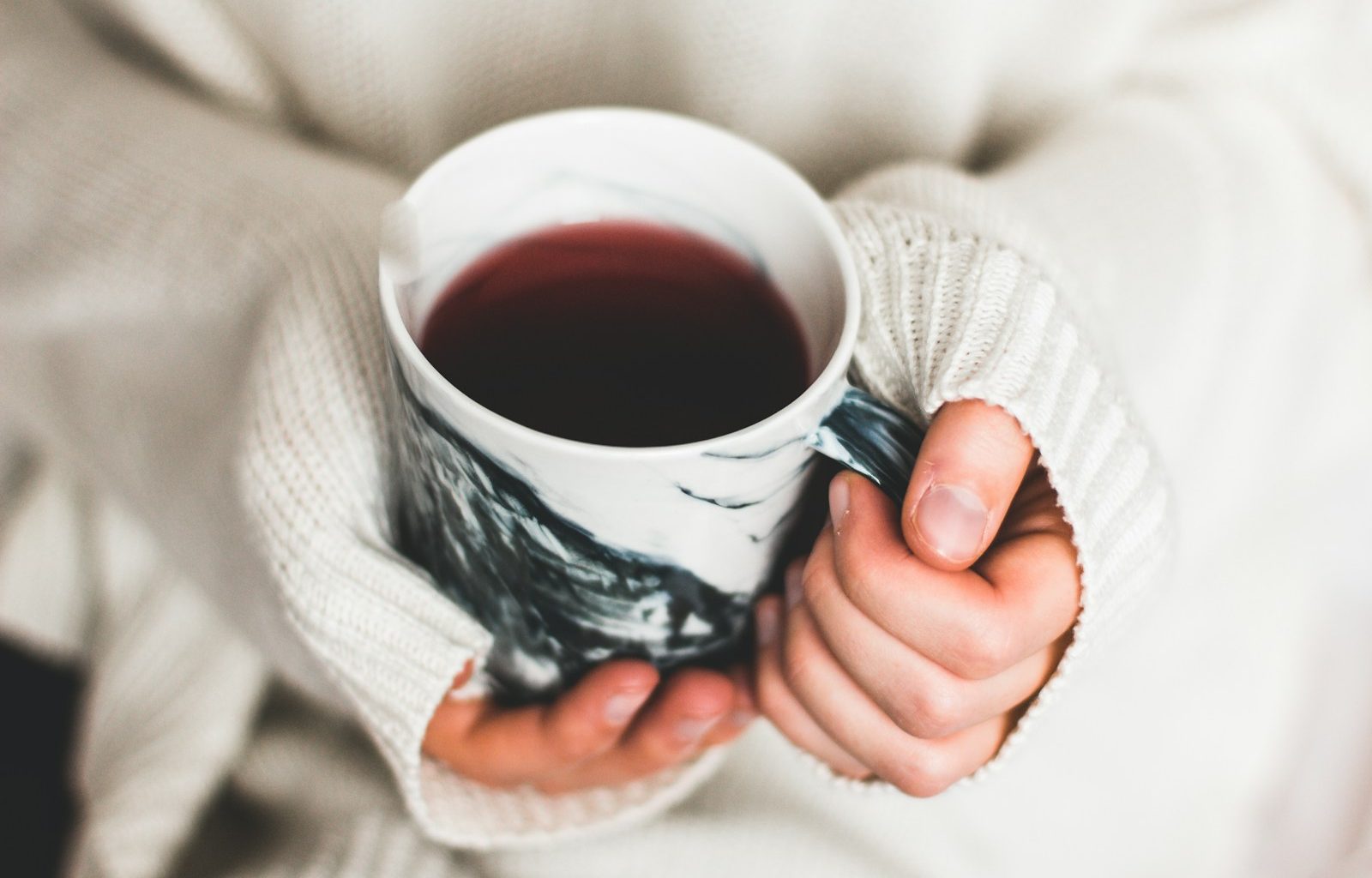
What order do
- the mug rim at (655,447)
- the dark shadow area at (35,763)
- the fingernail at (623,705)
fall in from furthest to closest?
the dark shadow area at (35,763)
the fingernail at (623,705)
the mug rim at (655,447)

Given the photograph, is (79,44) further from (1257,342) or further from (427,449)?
(1257,342)

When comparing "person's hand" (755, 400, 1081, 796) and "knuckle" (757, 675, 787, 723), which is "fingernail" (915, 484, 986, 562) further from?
"knuckle" (757, 675, 787, 723)

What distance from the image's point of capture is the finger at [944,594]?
330mm

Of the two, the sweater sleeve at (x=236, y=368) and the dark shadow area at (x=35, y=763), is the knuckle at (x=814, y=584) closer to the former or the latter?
the sweater sleeve at (x=236, y=368)

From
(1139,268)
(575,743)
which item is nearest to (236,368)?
(575,743)

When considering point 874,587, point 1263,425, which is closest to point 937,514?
point 874,587

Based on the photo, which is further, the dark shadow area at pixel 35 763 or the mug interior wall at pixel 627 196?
Result: the dark shadow area at pixel 35 763

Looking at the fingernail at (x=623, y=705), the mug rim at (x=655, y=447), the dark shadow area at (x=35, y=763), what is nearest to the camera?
the mug rim at (x=655, y=447)

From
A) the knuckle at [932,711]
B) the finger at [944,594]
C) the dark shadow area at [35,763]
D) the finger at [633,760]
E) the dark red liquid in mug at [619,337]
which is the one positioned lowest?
the dark shadow area at [35,763]

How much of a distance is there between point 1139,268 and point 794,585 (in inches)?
12.9

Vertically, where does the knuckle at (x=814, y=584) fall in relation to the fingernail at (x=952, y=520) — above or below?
below

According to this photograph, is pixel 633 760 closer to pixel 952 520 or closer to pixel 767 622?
pixel 767 622

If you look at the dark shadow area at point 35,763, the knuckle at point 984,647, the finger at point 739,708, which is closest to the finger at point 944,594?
the knuckle at point 984,647

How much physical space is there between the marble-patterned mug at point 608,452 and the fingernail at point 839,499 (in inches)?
0.4
